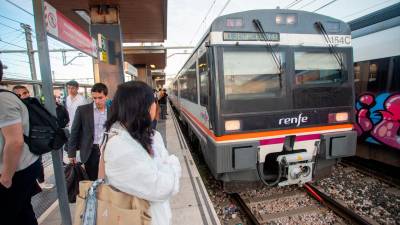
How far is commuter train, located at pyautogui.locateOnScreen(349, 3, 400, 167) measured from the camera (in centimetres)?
438

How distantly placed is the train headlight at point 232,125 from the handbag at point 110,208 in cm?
204

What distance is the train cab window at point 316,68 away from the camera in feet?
11.4

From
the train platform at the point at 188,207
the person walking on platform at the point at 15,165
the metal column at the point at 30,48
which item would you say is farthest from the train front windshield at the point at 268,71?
the metal column at the point at 30,48

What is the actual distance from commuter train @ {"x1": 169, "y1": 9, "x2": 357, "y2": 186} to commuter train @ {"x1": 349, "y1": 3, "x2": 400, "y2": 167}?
1516 millimetres

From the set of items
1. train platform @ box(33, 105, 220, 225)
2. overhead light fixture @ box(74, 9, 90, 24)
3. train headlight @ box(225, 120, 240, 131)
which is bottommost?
train platform @ box(33, 105, 220, 225)

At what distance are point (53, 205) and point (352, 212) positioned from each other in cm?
419

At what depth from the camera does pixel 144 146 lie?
131cm

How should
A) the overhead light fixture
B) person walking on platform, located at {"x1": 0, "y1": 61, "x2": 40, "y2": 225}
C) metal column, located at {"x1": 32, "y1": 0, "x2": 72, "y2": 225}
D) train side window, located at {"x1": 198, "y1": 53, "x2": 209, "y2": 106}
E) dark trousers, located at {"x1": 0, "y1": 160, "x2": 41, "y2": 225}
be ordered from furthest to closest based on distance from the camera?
the overhead light fixture → train side window, located at {"x1": 198, "y1": 53, "x2": 209, "y2": 106} → metal column, located at {"x1": 32, "y1": 0, "x2": 72, "y2": 225} → dark trousers, located at {"x1": 0, "y1": 160, "x2": 41, "y2": 225} → person walking on platform, located at {"x1": 0, "y1": 61, "x2": 40, "y2": 225}

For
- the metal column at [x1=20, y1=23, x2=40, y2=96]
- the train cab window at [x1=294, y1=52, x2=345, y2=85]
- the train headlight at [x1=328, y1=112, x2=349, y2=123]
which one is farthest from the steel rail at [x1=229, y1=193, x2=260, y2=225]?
the metal column at [x1=20, y1=23, x2=40, y2=96]

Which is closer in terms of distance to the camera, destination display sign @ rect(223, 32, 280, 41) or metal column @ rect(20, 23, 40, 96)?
destination display sign @ rect(223, 32, 280, 41)

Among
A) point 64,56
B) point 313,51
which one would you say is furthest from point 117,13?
point 64,56

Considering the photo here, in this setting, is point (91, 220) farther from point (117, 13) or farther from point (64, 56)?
point (64, 56)

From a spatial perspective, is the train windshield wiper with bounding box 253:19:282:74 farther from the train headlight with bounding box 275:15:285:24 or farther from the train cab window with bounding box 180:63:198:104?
the train cab window with bounding box 180:63:198:104

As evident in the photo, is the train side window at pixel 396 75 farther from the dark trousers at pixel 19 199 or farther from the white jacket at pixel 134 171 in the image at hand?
the dark trousers at pixel 19 199
